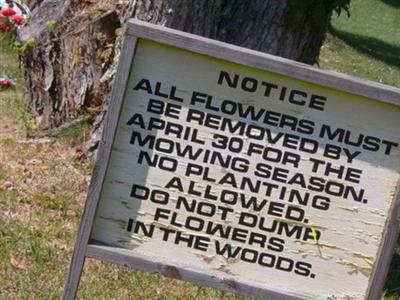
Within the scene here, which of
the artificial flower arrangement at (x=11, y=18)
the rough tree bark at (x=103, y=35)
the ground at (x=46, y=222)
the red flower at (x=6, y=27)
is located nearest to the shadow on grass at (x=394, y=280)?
the ground at (x=46, y=222)

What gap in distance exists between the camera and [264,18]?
266 inches

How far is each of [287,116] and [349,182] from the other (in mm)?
334

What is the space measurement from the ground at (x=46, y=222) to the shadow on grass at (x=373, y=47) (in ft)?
42.7

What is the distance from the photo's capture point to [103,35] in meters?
7.25

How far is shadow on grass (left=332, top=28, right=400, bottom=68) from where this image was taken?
2110 cm

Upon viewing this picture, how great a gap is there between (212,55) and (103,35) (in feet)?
11.5

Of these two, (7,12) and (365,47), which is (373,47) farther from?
(7,12)

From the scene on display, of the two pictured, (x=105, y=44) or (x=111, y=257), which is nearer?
(x=111, y=257)

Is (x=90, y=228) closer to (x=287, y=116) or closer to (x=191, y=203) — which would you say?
(x=191, y=203)

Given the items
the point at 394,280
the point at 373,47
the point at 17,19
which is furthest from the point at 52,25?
the point at 373,47

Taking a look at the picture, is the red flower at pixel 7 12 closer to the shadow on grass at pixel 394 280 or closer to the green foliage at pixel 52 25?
the green foliage at pixel 52 25

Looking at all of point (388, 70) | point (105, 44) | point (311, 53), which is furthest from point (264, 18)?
point (388, 70)

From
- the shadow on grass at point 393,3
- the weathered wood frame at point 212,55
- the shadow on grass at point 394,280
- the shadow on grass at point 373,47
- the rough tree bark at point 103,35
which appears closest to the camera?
the weathered wood frame at point 212,55

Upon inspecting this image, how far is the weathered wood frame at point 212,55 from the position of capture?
3814 millimetres
